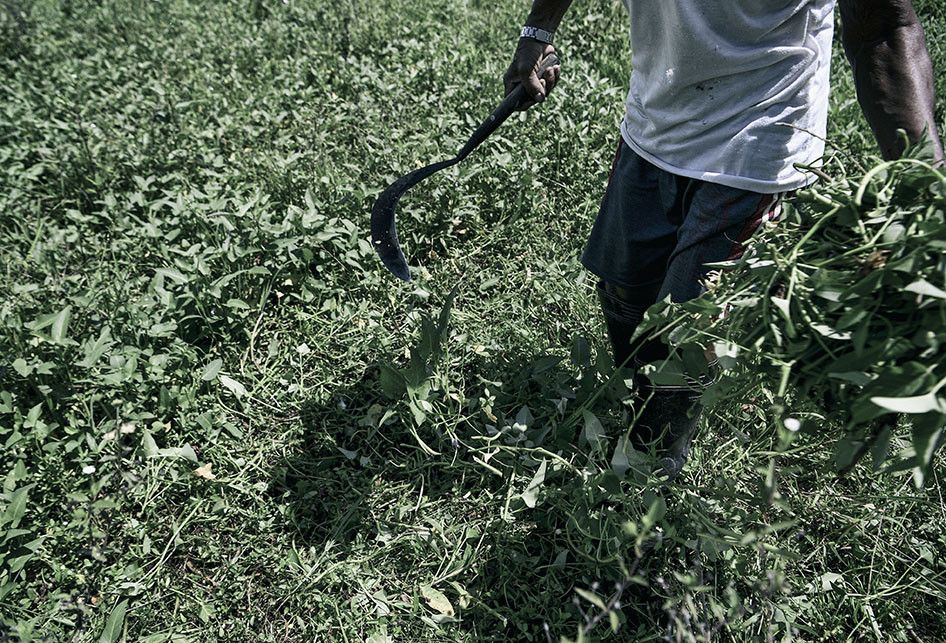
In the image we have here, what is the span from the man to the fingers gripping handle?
1.17 ft

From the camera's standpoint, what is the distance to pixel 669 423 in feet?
6.79

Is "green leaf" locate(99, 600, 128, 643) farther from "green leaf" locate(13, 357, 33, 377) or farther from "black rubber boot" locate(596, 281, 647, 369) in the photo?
"black rubber boot" locate(596, 281, 647, 369)

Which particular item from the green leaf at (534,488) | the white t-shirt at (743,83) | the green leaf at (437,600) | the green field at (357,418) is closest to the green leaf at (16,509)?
the green field at (357,418)

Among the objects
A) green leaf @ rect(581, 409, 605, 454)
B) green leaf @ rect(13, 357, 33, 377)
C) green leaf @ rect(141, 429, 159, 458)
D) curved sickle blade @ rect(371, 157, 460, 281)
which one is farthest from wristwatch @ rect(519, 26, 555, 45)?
green leaf @ rect(13, 357, 33, 377)

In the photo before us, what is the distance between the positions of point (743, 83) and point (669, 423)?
918mm

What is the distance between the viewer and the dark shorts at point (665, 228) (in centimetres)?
170

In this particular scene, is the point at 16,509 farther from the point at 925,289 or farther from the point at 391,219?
the point at 925,289

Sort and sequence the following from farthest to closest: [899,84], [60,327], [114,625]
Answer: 1. [60,327]
2. [114,625]
3. [899,84]

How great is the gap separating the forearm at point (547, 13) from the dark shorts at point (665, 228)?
1.51 ft

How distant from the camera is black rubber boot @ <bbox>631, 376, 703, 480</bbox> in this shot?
2.00 meters

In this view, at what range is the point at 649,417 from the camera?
7.09ft

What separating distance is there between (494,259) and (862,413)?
6.57 ft

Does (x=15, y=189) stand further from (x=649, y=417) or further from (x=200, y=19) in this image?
(x=649, y=417)

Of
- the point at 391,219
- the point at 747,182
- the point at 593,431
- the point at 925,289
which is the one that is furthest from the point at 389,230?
the point at 925,289
